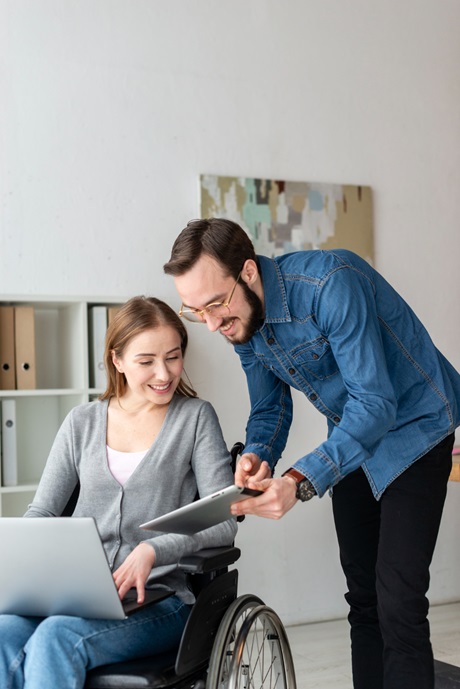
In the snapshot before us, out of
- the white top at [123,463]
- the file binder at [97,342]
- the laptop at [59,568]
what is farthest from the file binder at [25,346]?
the laptop at [59,568]

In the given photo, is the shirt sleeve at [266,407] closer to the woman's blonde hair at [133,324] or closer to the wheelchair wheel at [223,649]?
the woman's blonde hair at [133,324]

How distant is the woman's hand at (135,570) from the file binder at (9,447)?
129 cm

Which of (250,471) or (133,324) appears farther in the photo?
(133,324)

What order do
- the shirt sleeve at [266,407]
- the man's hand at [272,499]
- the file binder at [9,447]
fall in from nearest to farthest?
1. the man's hand at [272,499]
2. the shirt sleeve at [266,407]
3. the file binder at [9,447]

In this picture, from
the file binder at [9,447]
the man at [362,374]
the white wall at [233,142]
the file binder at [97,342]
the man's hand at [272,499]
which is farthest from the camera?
the white wall at [233,142]

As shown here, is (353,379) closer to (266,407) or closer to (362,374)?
(362,374)

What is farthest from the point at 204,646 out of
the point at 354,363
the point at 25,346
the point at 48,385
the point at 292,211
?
the point at 292,211

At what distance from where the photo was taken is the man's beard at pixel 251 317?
186 centimetres

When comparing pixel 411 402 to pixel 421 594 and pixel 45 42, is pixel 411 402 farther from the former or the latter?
pixel 45 42

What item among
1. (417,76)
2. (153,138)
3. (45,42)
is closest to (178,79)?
(153,138)

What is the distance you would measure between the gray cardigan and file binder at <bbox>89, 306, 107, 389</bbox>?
0.97m

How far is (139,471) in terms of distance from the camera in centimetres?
203

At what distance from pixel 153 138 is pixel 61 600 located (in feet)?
7.38

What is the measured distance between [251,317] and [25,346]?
1383 millimetres
